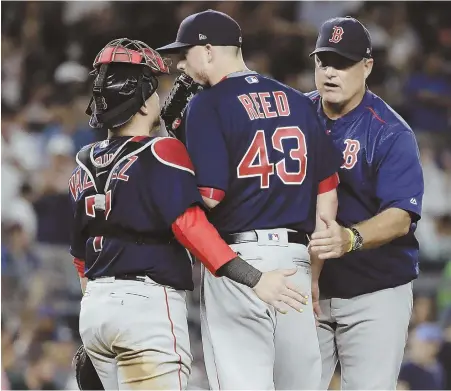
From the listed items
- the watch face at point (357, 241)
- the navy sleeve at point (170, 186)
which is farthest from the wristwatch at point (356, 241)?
the navy sleeve at point (170, 186)

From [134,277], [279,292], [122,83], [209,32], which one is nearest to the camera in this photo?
[279,292]

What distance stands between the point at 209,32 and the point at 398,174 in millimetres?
1043

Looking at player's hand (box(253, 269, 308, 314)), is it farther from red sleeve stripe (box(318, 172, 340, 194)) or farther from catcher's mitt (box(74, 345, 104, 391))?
catcher's mitt (box(74, 345, 104, 391))

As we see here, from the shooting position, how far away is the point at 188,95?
397 cm

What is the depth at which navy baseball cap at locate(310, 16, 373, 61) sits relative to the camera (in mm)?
4109

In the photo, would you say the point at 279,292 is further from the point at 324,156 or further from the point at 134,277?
the point at 324,156

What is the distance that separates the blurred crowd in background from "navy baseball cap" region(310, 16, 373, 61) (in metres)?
3.31

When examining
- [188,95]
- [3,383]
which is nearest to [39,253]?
[3,383]

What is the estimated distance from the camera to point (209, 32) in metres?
3.77

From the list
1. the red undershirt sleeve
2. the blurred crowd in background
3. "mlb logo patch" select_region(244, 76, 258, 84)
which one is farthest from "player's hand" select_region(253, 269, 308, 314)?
the blurred crowd in background

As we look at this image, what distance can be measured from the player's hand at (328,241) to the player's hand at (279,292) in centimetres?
23

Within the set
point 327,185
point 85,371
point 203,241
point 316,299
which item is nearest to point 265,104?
point 327,185

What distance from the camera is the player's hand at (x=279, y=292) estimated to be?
339 centimetres

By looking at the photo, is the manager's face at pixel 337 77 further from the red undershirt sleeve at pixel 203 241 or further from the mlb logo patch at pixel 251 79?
the red undershirt sleeve at pixel 203 241
